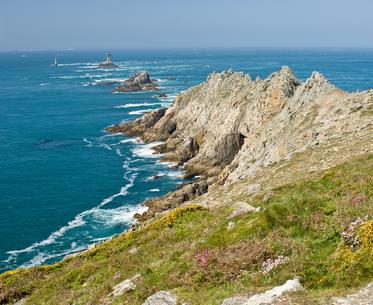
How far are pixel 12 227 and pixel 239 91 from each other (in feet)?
171

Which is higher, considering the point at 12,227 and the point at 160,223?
the point at 160,223

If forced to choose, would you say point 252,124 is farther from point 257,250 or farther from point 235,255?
point 257,250

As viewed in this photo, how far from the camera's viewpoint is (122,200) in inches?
2675

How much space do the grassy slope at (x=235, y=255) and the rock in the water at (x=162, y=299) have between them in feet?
1.17

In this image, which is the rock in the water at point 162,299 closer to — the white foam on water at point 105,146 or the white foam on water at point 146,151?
the white foam on water at point 146,151

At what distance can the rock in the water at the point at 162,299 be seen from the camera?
53.5 feet

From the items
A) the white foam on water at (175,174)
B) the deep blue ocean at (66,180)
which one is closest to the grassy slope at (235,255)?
the deep blue ocean at (66,180)

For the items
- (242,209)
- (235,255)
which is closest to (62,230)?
(242,209)

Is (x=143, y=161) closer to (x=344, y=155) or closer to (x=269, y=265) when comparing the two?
(x=344, y=155)

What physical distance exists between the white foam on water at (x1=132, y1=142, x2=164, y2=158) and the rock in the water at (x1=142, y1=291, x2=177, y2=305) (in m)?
73.5

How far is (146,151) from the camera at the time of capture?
94000 mm

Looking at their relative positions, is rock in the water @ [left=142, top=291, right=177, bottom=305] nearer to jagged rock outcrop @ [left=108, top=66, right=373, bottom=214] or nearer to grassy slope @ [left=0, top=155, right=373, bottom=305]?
grassy slope @ [left=0, top=155, right=373, bottom=305]

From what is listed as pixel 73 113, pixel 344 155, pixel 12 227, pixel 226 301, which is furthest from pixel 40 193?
pixel 73 113

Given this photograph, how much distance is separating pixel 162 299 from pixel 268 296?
4526 mm
